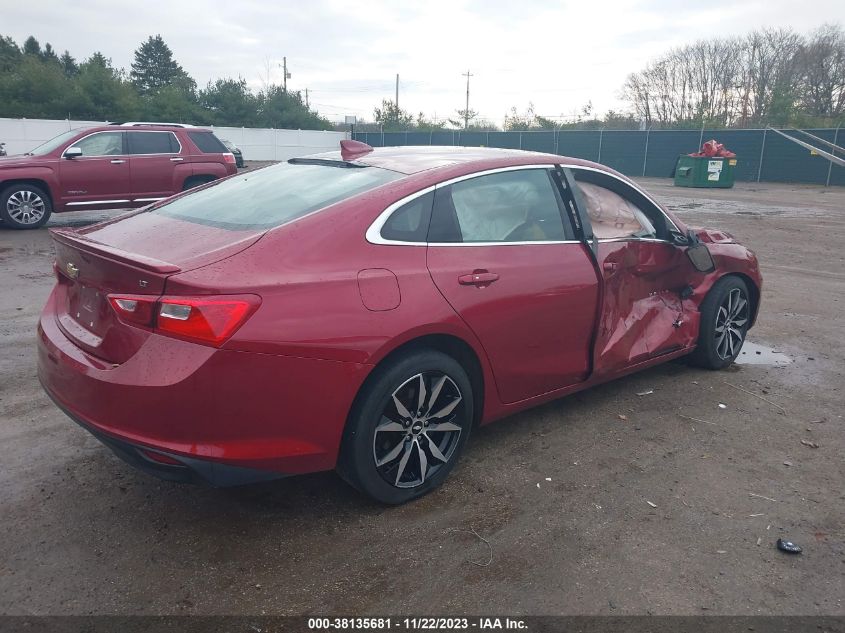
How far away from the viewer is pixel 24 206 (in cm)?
1168

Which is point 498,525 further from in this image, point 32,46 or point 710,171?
point 32,46

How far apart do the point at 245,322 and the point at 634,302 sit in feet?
8.83

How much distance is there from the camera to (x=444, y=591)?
266cm

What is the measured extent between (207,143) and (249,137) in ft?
98.9

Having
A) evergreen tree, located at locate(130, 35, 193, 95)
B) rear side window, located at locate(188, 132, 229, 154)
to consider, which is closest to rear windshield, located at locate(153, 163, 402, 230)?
rear side window, located at locate(188, 132, 229, 154)

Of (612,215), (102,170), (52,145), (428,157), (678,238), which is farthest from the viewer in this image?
(102,170)

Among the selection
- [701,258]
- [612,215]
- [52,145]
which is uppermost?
[52,145]

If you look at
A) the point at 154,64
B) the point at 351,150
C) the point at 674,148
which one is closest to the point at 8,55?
the point at 154,64

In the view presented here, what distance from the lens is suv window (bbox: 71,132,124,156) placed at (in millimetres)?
11945

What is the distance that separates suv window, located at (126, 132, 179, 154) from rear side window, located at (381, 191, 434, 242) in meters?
10.7

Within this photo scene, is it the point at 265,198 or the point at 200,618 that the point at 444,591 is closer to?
the point at 200,618

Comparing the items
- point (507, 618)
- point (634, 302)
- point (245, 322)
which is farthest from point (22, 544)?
point (634, 302)

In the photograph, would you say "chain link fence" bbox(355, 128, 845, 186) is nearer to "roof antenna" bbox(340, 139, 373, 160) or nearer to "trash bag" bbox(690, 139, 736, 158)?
"trash bag" bbox(690, 139, 736, 158)

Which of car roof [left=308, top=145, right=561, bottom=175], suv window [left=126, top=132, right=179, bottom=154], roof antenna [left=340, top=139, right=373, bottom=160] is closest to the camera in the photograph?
car roof [left=308, top=145, right=561, bottom=175]
